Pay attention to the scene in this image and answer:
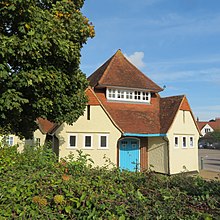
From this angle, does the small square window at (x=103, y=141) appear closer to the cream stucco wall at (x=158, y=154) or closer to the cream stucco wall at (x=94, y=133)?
the cream stucco wall at (x=94, y=133)

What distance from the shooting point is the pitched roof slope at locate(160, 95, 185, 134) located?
18.4 meters

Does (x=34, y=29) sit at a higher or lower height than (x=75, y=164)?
higher

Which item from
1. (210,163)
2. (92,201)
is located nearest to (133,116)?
(210,163)

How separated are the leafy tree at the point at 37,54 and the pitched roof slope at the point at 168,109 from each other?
9.70 meters

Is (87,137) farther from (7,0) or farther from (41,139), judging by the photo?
(7,0)

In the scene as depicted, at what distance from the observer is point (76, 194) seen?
309 cm

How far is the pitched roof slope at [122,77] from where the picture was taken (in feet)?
63.0

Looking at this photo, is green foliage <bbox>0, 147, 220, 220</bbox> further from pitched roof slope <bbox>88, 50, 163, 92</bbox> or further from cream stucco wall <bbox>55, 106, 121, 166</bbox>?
pitched roof slope <bbox>88, 50, 163, 92</bbox>

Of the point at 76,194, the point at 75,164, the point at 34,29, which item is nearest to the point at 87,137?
the point at 34,29

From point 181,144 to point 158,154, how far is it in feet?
6.29

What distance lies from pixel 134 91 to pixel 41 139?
8451mm

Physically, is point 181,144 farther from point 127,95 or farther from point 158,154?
point 127,95

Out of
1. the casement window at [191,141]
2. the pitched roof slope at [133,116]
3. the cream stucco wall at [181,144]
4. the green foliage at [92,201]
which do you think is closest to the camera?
the green foliage at [92,201]

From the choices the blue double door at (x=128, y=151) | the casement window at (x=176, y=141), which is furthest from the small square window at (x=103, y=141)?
the casement window at (x=176, y=141)
